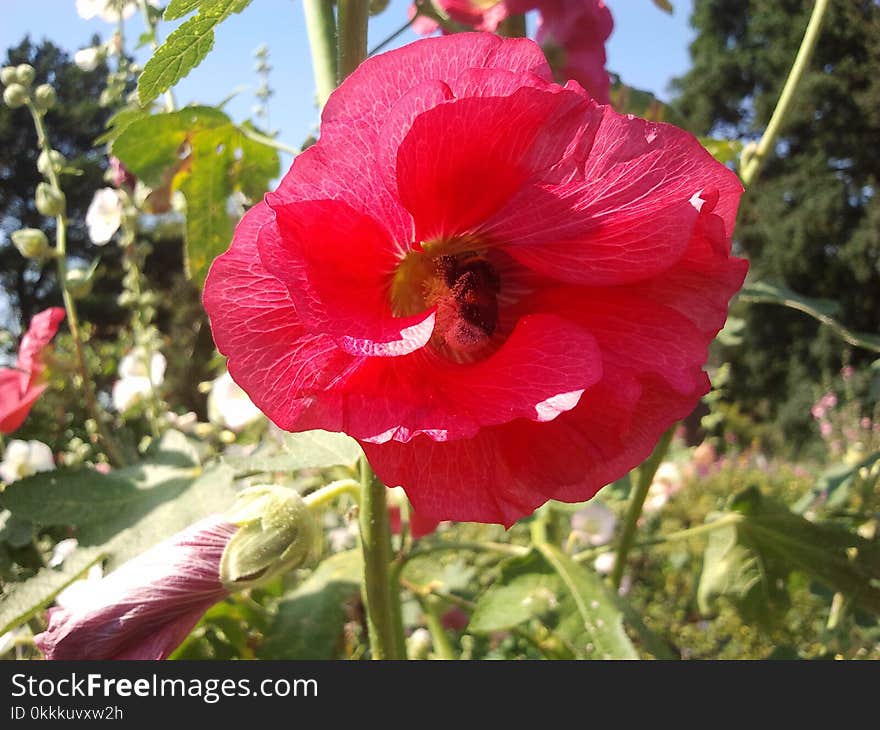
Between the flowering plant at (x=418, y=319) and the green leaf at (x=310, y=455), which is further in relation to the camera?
the green leaf at (x=310, y=455)

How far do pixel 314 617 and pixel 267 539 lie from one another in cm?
16

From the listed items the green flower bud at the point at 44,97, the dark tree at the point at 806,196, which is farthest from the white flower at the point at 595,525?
Answer: the dark tree at the point at 806,196

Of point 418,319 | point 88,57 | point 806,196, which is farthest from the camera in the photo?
point 806,196

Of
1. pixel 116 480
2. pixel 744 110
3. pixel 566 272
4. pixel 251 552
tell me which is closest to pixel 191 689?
pixel 251 552

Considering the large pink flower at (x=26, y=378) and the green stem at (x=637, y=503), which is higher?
the large pink flower at (x=26, y=378)

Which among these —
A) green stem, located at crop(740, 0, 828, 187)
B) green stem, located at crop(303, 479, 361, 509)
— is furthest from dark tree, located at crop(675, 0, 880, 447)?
green stem, located at crop(303, 479, 361, 509)

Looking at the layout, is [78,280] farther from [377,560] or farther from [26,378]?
[377,560]

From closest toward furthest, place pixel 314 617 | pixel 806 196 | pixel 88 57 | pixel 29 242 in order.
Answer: pixel 314 617
pixel 29 242
pixel 88 57
pixel 806 196

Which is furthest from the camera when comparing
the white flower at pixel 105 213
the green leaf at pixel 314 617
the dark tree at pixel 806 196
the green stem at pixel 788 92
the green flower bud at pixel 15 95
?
the dark tree at pixel 806 196

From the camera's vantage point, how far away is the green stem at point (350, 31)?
421mm

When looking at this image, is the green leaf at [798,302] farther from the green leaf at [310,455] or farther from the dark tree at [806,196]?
the dark tree at [806,196]

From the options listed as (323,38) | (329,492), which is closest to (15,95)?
(323,38)

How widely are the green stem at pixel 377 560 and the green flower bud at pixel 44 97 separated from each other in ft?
2.27

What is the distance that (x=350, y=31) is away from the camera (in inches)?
16.6
